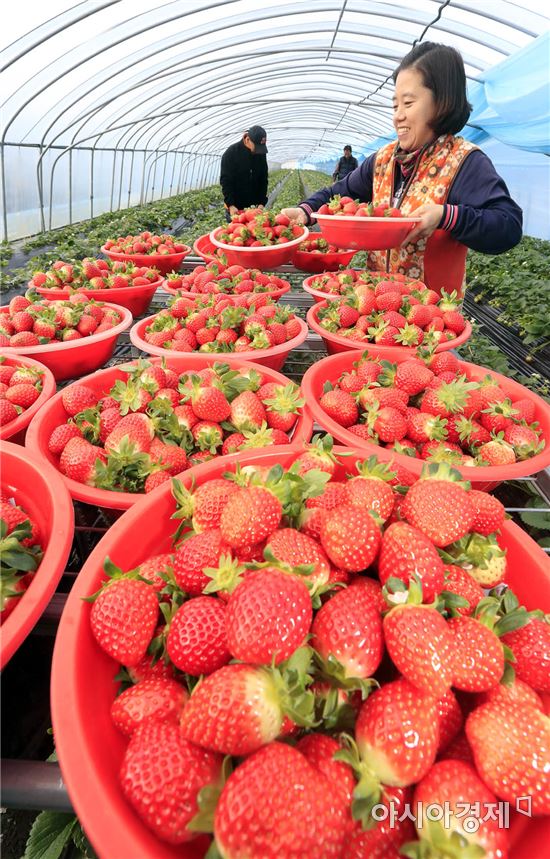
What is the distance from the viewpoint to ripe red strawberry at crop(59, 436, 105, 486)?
3.48 ft

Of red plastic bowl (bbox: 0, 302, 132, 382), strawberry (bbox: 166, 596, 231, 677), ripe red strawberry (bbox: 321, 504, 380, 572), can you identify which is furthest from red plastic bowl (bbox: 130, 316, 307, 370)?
strawberry (bbox: 166, 596, 231, 677)

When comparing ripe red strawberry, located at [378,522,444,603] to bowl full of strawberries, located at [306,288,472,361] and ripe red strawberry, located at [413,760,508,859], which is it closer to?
ripe red strawberry, located at [413,760,508,859]

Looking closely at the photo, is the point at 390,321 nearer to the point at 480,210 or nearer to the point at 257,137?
the point at 480,210

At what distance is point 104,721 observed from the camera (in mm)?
621

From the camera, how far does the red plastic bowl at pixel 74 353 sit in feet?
5.34

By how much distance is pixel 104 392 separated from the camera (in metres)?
1.41

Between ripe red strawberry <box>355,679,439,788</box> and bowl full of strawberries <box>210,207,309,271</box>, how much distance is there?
2299 mm

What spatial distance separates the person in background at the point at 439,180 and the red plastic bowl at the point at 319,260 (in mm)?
617

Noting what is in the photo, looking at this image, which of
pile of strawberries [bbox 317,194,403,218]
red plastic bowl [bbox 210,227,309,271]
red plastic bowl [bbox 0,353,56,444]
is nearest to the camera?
red plastic bowl [bbox 0,353,56,444]

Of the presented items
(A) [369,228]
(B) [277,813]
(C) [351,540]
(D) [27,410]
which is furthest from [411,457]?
(A) [369,228]

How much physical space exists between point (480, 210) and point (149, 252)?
1897 millimetres

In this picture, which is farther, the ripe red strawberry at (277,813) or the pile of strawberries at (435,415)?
the pile of strawberries at (435,415)

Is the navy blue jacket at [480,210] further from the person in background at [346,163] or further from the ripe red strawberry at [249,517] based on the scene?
the person in background at [346,163]

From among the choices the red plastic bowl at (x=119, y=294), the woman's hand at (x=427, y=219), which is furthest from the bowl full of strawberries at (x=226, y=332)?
the woman's hand at (x=427, y=219)
